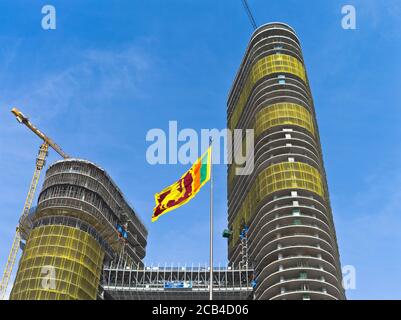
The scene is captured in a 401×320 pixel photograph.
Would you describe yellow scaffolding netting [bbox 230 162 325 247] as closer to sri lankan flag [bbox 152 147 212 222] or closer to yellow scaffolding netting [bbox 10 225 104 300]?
yellow scaffolding netting [bbox 10 225 104 300]

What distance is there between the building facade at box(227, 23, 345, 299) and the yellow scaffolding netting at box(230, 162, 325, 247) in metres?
0.29

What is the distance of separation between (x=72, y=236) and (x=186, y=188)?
10320cm

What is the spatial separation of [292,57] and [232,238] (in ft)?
226

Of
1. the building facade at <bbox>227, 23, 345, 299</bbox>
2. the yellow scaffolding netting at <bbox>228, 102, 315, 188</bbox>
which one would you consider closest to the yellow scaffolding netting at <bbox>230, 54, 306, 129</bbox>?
the building facade at <bbox>227, 23, 345, 299</bbox>

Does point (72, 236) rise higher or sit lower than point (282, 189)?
lower

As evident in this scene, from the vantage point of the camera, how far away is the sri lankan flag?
184 ft

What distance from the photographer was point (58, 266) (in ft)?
474

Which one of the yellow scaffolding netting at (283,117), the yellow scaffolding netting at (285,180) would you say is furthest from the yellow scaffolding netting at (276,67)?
the yellow scaffolding netting at (285,180)

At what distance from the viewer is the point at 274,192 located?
150 m

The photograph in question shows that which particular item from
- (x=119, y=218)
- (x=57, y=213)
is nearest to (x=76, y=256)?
(x=57, y=213)

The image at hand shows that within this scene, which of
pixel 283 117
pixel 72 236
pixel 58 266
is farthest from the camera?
pixel 283 117

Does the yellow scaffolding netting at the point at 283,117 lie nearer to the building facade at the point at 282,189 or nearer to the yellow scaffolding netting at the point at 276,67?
the building facade at the point at 282,189

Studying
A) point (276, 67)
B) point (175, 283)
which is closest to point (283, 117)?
point (276, 67)

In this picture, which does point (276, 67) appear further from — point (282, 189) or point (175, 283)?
point (175, 283)
